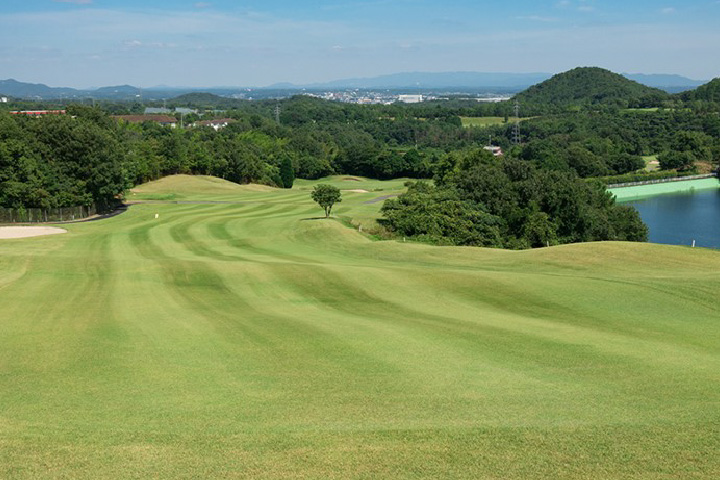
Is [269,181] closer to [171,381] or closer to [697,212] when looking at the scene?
[697,212]

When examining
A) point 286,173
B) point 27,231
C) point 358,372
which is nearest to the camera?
point 358,372

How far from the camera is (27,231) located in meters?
58.0

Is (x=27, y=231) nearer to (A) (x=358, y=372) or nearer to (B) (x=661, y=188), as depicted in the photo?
(A) (x=358, y=372)

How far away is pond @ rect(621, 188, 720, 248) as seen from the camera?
80438 mm

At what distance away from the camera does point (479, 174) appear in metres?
70.3

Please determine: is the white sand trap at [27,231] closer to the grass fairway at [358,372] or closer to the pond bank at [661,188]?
the grass fairway at [358,372]

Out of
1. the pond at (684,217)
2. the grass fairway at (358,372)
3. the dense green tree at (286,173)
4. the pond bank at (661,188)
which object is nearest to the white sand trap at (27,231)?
the grass fairway at (358,372)

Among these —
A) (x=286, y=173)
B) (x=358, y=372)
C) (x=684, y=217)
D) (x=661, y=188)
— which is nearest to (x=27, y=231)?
(x=358, y=372)

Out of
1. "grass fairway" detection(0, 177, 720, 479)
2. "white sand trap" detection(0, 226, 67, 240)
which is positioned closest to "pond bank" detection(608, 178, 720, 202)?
"white sand trap" detection(0, 226, 67, 240)

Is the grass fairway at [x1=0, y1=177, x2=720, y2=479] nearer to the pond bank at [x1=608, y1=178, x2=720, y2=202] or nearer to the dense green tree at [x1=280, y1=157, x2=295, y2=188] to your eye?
the pond bank at [x1=608, y1=178, x2=720, y2=202]

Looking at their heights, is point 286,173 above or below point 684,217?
above

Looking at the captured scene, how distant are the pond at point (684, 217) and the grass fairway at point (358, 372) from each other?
49.2 m

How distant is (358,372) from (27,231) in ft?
168

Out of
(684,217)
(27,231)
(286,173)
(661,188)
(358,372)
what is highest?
(358,372)
